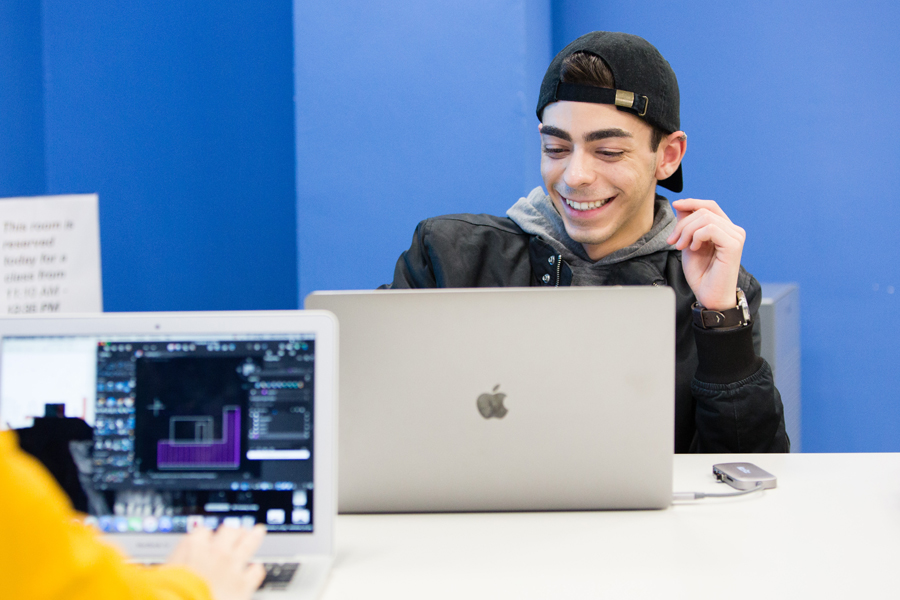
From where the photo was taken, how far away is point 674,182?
1627mm

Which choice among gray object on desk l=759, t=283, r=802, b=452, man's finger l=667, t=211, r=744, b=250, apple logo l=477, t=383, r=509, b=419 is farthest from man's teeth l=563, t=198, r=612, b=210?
apple logo l=477, t=383, r=509, b=419

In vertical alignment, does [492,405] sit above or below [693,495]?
above

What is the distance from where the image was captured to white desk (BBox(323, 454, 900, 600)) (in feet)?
2.45

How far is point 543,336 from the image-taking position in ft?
2.91

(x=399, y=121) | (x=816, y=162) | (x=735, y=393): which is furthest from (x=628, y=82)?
(x=816, y=162)

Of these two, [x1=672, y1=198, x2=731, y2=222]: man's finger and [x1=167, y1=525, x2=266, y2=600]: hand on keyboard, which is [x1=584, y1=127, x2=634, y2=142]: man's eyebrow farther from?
[x1=167, y1=525, x2=266, y2=600]: hand on keyboard

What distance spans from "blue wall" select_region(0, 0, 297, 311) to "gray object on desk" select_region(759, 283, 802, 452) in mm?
1404

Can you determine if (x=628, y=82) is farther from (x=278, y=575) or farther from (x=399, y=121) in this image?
(x=278, y=575)

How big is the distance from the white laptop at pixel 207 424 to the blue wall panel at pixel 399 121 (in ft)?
4.72

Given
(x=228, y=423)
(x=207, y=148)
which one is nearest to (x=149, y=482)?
(x=228, y=423)

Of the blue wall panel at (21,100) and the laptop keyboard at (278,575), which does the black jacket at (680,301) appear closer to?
the laptop keyboard at (278,575)

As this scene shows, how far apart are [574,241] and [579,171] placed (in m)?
0.20

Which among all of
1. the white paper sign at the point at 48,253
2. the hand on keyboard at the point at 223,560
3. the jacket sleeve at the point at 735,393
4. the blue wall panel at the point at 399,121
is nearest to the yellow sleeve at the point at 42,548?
the hand on keyboard at the point at 223,560

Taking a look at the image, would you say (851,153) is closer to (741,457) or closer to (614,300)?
(741,457)
